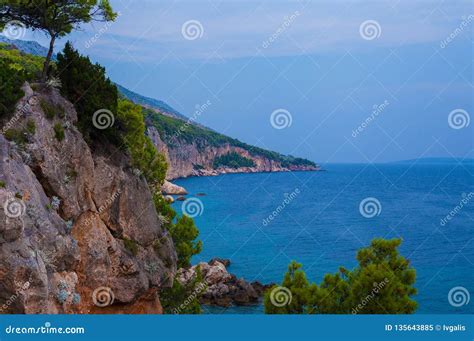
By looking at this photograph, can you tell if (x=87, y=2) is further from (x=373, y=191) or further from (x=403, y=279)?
(x=373, y=191)

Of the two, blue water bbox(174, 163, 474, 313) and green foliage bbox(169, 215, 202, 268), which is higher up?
blue water bbox(174, 163, 474, 313)

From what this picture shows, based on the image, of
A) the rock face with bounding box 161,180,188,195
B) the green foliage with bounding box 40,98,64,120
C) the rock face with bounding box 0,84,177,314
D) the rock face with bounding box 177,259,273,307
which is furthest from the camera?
the rock face with bounding box 161,180,188,195

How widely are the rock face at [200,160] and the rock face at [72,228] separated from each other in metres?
99.1

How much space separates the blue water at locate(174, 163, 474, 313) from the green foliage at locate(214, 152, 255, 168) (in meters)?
49.7

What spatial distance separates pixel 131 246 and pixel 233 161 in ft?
535

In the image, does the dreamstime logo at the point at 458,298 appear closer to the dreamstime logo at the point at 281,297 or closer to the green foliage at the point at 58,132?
the dreamstime logo at the point at 281,297

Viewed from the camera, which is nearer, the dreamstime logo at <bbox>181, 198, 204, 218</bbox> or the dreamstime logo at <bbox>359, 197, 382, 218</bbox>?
the dreamstime logo at <bbox>359, 197, 382, 218</bbox>

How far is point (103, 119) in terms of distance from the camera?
2028 centimetres

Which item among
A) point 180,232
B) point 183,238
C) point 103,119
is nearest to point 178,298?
point 183,238

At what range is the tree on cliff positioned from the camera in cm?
2080

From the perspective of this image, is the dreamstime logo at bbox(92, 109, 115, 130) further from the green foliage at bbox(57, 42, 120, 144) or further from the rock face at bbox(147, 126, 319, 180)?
the rock face at bbox(147, 126, 319, 180)

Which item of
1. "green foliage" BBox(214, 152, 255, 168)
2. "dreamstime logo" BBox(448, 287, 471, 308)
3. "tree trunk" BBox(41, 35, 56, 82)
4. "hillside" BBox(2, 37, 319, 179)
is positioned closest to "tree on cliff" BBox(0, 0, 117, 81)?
"tree trunk" BBox(41, 35, 56, 82)

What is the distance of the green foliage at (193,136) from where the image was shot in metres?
137
